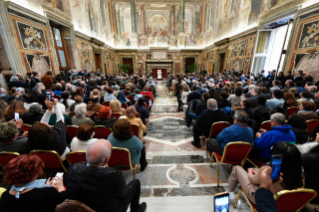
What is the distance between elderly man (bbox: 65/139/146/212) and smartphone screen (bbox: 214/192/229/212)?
2.45 feet

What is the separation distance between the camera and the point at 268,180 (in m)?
1.02

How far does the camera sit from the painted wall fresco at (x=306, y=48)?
4957mm

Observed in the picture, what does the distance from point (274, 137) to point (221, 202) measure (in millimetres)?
1352

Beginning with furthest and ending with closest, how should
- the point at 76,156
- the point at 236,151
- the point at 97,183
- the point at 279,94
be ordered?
the point at 279,94, the point at 236,151, the point at 76,156, the point at 97,183

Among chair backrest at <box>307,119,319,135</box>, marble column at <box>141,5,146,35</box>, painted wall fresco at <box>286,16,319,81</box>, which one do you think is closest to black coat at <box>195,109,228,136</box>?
chair backrest at <box>307,119,319,135</box>

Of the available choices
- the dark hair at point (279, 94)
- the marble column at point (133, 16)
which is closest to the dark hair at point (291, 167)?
the dark hair at point (279, 94)

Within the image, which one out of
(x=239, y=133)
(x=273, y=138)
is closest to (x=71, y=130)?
(x=239, y=133)

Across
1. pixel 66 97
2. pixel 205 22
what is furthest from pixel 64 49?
pixel 205 22

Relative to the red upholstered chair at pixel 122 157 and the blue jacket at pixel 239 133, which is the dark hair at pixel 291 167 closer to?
the blue jacket at pixel 239 133

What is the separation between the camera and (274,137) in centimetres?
174

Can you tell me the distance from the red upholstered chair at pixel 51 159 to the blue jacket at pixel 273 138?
2.70m

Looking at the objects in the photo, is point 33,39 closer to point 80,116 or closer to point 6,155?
point 80,116

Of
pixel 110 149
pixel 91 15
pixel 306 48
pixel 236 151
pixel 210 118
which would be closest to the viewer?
pixel 110 149

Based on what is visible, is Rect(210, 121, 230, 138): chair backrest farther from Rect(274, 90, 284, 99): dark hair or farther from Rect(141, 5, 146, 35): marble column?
Rect(141, 5, 146, 35): marble column
